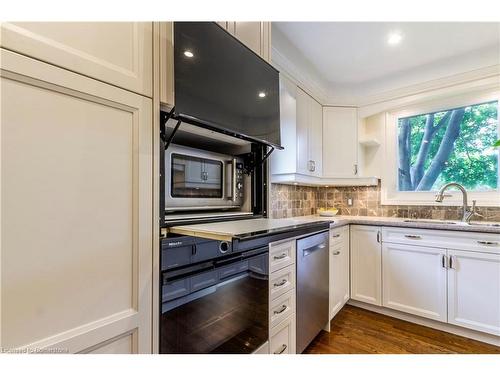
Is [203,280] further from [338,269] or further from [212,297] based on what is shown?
[338,269]

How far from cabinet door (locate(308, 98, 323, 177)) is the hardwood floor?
4.55ft

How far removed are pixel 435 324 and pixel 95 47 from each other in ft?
9.46

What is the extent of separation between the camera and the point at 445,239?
193cm

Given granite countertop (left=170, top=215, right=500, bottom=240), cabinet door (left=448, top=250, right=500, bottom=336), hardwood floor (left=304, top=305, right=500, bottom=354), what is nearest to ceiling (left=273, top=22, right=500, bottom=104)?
granite countertop (left=170, top=215, right=500, bottom=240)

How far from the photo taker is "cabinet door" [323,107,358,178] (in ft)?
8.73

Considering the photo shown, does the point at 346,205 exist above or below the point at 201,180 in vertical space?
below

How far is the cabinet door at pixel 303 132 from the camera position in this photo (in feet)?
7.07

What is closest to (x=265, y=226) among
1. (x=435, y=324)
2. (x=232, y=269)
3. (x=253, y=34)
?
(x=232, y=269)

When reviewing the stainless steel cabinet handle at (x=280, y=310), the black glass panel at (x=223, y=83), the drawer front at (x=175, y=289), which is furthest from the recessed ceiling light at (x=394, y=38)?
the drawer front at (x=175, y=289)

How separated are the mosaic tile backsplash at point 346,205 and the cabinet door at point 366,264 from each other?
23.2 inches

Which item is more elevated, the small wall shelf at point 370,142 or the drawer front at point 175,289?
the small wall shelf at point 370,142

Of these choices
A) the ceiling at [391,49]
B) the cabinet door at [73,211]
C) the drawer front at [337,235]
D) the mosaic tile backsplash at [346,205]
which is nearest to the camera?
the cabinet door at [73,211]

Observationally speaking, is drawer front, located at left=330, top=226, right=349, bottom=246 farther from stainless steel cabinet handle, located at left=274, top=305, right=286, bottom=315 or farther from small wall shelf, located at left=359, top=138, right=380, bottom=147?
small wall shelf, located at left=359, top=138, right=380, bottom=147

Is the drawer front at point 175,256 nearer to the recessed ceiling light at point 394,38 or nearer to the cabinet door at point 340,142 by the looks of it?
the cabinet door at point 340,142
